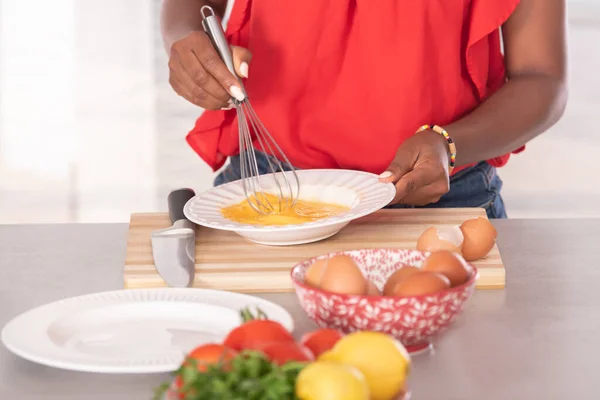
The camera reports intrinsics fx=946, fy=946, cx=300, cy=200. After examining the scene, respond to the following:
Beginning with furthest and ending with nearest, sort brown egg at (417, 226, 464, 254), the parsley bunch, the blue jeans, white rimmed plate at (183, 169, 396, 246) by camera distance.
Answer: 1. the blue jeans
2. white rimmed plate at (183, 169, 396, 246)
3. brown egg at (417, 226, 464, 254)
4. the parsley bunch

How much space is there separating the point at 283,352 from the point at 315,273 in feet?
0.90

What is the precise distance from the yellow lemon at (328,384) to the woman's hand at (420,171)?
2.39 feet

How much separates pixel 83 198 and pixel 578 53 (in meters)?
3.43

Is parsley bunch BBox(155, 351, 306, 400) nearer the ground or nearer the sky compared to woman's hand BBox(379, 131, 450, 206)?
nearer the ground

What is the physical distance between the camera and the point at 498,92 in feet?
5.46

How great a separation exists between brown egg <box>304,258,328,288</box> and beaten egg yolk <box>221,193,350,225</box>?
1.10 feet

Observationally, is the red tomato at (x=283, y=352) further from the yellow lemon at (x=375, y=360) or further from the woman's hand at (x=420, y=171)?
the woman's hand at (x=420, y=171)

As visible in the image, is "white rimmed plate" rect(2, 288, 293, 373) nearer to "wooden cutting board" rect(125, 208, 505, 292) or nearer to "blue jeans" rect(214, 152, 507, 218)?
"wooden cutting board" rect(125, 208, 505, 292)

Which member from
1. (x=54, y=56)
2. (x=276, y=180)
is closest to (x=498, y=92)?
(x=276, y=180)

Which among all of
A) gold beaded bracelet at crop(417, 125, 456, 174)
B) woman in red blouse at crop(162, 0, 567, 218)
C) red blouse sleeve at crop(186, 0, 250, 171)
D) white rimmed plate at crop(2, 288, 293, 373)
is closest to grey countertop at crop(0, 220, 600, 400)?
white rimmed plate at crop(2, 288, 293, 373)

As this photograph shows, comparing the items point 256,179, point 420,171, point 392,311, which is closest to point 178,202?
point 256,179

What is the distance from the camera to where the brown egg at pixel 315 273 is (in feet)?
3.16

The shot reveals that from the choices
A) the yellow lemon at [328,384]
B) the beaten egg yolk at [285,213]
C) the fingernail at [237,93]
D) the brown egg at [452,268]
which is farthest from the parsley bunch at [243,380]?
the fingernail at [237,93]

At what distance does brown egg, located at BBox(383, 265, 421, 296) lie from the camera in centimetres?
96
